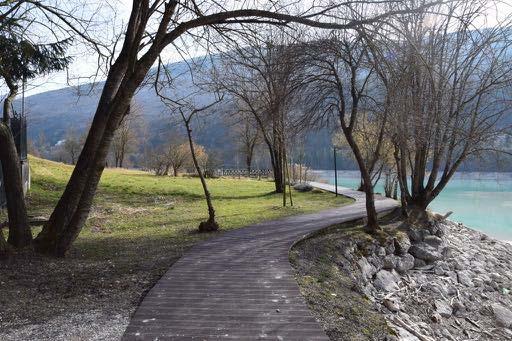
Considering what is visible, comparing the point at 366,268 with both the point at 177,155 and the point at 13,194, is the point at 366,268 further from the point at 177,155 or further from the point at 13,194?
the point at 177,155

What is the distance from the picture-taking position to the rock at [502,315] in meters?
9.15

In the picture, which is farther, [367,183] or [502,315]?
[367,183]

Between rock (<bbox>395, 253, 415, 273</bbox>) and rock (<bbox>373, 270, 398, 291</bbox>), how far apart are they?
0.64 m

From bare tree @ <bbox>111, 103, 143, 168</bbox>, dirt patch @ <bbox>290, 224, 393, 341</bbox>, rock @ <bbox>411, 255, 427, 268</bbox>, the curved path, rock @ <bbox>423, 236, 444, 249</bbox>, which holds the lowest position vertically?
rock @ <bbox>411, 255, 427, 268</bbox>

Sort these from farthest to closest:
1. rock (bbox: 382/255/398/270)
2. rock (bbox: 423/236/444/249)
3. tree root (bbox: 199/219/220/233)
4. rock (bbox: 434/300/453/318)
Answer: rock (bbox: 423/236/444/249), tree root (bbox: 199/219/220/233), rock (bbox: 382/255/398/270), rock (bbox: 434/300/453/318)

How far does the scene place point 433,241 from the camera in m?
13.0

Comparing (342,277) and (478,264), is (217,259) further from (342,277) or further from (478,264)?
(478,264)

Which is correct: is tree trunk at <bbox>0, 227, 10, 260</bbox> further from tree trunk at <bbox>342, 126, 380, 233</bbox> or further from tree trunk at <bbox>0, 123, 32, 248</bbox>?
tree trunk at <bbox>342, 126, 380, 233</bbox>

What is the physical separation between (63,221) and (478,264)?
10.6 m

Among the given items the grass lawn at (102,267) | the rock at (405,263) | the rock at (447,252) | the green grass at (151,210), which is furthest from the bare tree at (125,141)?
the rock at (405,263)

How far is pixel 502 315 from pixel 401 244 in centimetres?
277

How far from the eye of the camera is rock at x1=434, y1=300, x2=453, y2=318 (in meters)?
8.91

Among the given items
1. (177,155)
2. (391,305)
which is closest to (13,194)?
(391,305)

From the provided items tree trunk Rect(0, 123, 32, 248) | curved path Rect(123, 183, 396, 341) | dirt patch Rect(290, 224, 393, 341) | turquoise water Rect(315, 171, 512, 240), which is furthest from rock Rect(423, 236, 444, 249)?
tree trunk Rect(0, 123, 32, 248)
